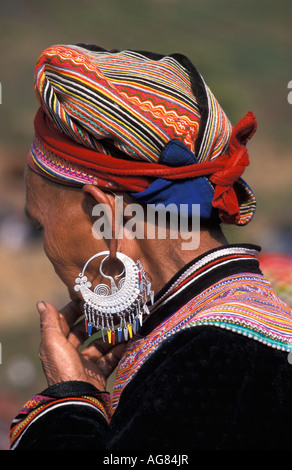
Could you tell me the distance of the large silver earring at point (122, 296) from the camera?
98.2 inches

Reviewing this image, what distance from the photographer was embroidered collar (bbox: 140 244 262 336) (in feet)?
7.93

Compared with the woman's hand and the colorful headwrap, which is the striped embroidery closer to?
the woman's hand

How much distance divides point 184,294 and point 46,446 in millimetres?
720

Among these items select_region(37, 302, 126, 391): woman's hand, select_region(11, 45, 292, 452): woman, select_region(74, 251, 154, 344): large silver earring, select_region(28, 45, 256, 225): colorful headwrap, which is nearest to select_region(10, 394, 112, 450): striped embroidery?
select_region(11, 45, 292, 452): woman

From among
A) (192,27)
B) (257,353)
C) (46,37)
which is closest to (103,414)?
(257,353)

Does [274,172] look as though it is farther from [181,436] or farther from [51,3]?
[181,436]

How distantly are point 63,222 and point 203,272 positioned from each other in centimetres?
60

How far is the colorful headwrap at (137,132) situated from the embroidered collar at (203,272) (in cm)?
16

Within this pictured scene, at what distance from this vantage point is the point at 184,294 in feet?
8.05

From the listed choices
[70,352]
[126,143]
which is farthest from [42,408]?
[126,143]

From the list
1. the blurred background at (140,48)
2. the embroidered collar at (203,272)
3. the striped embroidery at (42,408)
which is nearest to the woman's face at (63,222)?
the embroidered collar at (203,272)

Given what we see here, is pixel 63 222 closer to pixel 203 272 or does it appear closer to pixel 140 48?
pixel 203 272

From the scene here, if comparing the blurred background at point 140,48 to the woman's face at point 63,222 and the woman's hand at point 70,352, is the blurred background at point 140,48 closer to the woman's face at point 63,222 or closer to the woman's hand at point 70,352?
the woman's hand at point 70,352

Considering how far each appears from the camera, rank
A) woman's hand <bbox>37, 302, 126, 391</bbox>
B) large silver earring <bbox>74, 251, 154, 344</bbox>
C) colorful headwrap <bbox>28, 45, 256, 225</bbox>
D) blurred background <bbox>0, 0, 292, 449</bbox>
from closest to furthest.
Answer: colorful headwrap <bbox>28, 45, 256, 225</bbox>, large silver earring <bbox>74, 251, 154, 344</bbox>, woman's hand <bbox>37, 302, 126, 391</bbox>, blurred background <bbox>0, 0, 292, 449</bbox>
